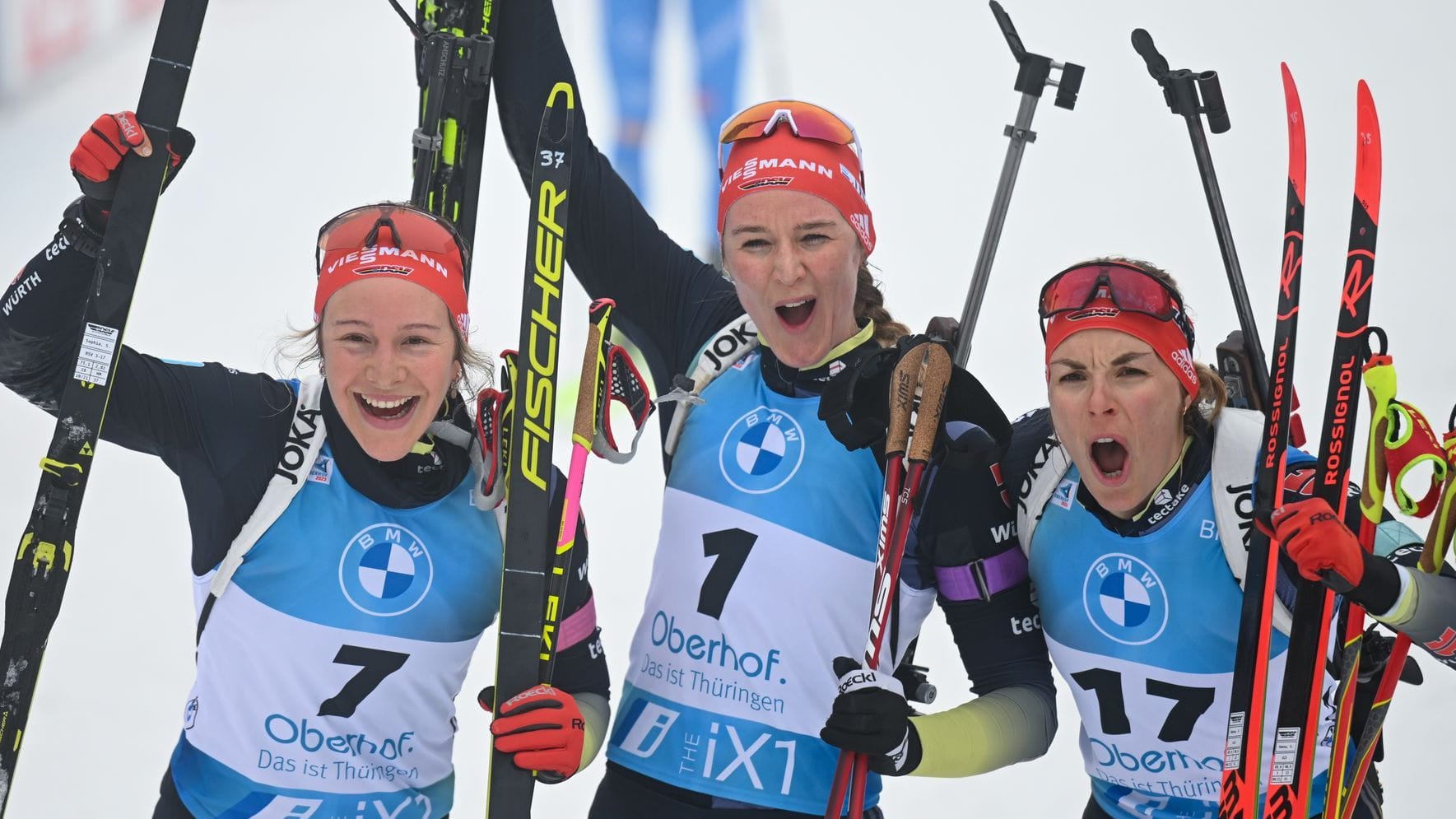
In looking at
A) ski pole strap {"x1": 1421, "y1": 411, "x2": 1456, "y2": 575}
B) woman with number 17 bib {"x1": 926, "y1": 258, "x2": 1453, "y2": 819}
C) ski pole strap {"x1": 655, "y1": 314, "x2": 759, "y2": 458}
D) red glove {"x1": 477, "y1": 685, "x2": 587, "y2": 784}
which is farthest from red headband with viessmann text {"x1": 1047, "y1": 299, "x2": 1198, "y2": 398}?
red glove {"x1": 477, "y1": 685, "x2": 587, "y2": 784}

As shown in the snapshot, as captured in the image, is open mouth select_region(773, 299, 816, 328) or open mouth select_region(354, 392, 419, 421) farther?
open mouth select_region(773, 299, 816, 328)

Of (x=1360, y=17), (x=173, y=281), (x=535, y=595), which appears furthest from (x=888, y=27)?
(x=535, y=595)

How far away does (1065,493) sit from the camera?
289 cm

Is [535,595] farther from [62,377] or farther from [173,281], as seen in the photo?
[173,281]

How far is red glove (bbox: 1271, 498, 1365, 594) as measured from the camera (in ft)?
8.27

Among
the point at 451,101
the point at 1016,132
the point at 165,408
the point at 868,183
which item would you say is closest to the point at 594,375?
the point at 165,408

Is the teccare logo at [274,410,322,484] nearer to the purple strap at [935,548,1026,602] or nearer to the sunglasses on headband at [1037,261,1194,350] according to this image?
the purple strap at [935,548,1026,602]

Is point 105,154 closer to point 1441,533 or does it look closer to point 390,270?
point 390,270

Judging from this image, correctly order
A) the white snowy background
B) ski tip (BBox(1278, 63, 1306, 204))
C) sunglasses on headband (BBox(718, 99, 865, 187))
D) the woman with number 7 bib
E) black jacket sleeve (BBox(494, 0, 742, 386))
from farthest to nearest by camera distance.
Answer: the white snowy background
black jacket sleeve (BBox(494, 0, 742, 386))
sunglasses on headband (BBox(718, 99, 865, 187))
ski tip (BBox(1278, 63, 1306, 204))
the woman with number 7 bib

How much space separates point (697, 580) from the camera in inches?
115

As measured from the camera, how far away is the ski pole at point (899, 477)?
2.73 meters

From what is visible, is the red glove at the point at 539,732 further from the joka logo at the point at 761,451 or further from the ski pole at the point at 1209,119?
the ski pole at the point at 1209,119

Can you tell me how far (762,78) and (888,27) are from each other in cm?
73

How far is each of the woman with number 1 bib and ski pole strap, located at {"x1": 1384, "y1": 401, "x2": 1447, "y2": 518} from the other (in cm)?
153
